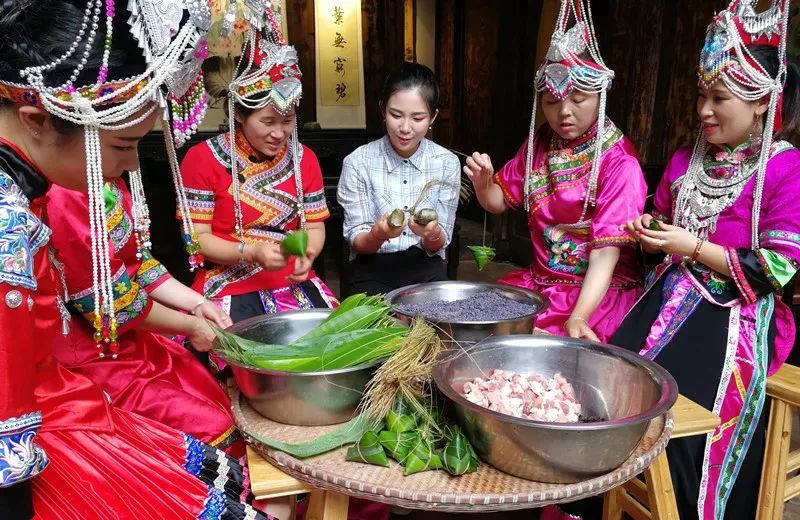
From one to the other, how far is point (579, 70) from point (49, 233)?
180 cm

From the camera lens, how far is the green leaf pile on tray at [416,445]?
1281 millimetres

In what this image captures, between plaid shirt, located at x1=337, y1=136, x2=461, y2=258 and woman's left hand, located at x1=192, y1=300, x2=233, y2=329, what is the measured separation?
0.96 meters

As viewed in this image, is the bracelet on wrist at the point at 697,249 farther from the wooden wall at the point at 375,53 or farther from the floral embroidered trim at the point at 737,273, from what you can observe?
the wooden wall at the point at 375,53

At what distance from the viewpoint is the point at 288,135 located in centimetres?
237

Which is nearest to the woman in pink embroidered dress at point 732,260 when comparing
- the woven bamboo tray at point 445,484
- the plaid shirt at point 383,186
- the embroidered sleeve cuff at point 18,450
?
the woven bamboo tray at point 445,484

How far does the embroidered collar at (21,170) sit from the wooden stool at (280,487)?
29.8 inches

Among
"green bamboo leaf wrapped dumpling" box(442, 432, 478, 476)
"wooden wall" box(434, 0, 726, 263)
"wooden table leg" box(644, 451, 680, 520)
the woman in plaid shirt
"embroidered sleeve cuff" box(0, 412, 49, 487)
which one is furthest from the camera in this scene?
"wooden wall" box(434, 0, 726, 263)

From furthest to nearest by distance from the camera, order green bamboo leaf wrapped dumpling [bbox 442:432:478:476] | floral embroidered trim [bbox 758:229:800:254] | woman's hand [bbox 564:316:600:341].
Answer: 1. woman's hand [bbox 564:316:600:341]
2. floral embroidered trim [bbox 758:229:800:254]
3. green bamboo leaf wrapped dumpling [bbox 442:432:478:476]

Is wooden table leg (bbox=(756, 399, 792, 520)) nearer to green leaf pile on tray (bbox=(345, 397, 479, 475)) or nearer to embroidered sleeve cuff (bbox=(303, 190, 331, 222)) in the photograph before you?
green leaf pile on tray (bbox=(345, 397, 479, 475))

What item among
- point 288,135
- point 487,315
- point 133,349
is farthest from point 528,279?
point 133,349

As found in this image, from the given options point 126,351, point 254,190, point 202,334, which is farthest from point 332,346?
point 254,190

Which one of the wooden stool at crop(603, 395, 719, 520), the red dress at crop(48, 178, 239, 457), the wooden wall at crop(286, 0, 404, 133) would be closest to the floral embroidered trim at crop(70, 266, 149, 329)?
the red dress at crop(48, 178, 239, 457)

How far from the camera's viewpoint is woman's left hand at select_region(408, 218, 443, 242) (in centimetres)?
240

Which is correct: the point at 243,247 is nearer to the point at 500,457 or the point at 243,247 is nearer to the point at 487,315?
the point at 487,315
